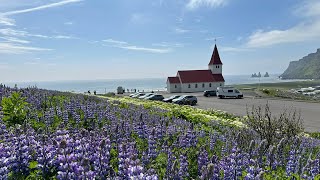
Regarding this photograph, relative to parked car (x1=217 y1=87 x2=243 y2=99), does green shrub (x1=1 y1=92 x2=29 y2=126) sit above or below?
above

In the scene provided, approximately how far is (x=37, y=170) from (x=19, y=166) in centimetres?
28

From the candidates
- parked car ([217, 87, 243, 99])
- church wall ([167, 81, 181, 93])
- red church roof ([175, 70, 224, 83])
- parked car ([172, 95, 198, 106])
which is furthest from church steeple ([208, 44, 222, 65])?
parked car ([172, 95, 198, 106])

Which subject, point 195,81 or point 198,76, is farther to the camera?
point 198,76

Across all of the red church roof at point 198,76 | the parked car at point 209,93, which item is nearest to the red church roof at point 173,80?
the red church roof at point 198,76

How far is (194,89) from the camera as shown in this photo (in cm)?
7438

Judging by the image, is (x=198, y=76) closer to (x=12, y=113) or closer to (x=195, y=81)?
(x=195, y=81)

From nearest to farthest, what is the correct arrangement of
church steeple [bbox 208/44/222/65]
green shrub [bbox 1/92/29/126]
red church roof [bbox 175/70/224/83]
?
green shrub [bbox 1/92/29/126]
red church roof [bbox 175/70/224/83]
church steeple [bbox 208/44/222/65]

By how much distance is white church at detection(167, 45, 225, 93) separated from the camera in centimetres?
7388

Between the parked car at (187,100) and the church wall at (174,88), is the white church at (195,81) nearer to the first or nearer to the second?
the church wall at (174,88)

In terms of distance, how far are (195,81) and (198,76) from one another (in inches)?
88.4

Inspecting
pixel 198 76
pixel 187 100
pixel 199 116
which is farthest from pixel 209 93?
pixel 199 116

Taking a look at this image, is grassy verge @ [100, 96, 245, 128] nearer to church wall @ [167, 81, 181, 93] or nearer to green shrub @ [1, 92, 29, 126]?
green shrub @ [1, 92, 29, 126]

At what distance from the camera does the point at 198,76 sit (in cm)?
7581

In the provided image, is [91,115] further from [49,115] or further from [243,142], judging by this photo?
[243,142]
